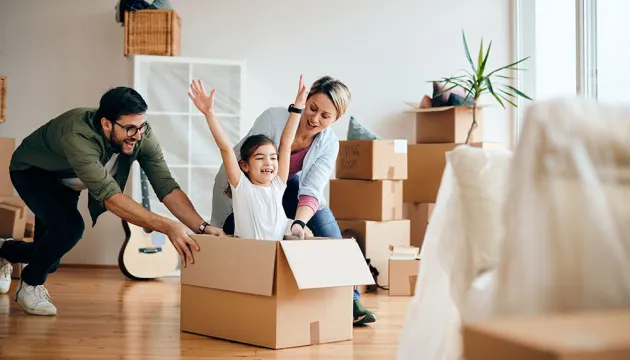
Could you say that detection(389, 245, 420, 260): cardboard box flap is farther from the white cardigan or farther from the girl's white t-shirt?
the girl's white t-shirt

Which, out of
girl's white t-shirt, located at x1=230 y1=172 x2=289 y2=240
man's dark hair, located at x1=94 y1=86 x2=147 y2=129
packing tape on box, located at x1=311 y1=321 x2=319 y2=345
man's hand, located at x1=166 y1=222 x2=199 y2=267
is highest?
man's dark hair, located at x1=94 y1=86 x2=147 y2=129

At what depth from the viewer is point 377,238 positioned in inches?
161

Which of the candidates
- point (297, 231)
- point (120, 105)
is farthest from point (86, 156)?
point (297, 231)

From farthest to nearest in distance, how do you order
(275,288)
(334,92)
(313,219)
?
(313,219)
(334,92)
(275,288)

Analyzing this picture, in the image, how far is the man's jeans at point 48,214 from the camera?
293 centimetres

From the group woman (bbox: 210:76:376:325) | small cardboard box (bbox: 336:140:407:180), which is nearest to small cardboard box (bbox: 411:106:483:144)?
small cardboard box (bbox: 336:140:407:180)

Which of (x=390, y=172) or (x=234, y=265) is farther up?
(x=390, y=172)

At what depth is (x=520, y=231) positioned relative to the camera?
112cm

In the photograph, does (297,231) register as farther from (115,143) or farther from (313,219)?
(115,143)

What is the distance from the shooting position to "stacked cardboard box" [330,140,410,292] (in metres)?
4.09

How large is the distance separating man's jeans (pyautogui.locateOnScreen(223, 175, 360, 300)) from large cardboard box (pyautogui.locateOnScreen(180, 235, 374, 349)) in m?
0.39

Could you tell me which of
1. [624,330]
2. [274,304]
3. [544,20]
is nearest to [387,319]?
[274,304]

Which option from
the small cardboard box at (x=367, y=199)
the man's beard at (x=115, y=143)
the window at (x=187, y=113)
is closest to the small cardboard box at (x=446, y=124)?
the small cardboard box at (x=367, y=199)

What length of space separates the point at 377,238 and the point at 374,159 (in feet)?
1.48
